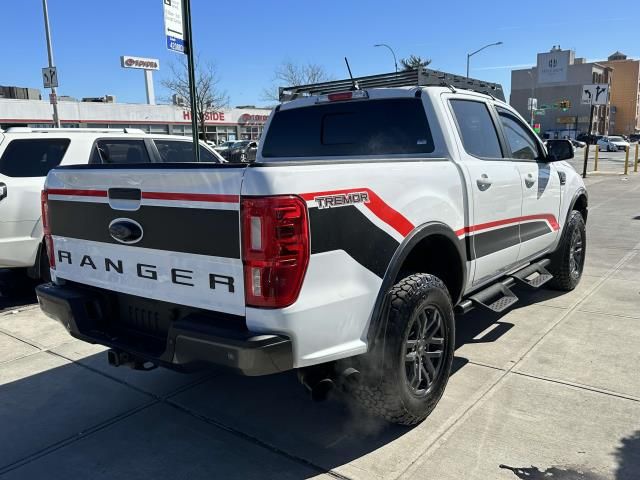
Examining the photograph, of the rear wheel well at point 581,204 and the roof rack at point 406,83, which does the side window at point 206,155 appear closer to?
the roof rack at point 406,83

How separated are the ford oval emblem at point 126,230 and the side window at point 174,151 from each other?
4.35 meters

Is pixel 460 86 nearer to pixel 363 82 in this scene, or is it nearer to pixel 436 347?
pixel 363 82

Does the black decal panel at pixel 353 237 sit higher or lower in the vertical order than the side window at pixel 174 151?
lower

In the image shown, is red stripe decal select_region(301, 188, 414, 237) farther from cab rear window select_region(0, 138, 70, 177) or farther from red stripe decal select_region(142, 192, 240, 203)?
cab rear window select_region(0, 138, 70, 177)

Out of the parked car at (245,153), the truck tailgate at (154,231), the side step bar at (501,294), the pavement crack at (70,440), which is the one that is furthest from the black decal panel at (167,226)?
the parked car at (245,153)

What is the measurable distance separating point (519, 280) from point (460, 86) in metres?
1.74

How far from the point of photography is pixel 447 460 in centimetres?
294

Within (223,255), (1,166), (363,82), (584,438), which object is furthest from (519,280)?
(1,166)

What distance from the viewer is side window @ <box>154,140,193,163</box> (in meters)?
7.23

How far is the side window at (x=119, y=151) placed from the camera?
21.8ft

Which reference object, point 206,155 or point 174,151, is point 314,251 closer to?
point 174,151

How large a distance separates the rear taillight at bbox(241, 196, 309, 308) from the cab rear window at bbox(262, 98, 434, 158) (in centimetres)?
176

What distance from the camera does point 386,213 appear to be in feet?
9.55

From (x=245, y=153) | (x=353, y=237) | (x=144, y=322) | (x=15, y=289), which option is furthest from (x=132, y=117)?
(x=353, y=237)
